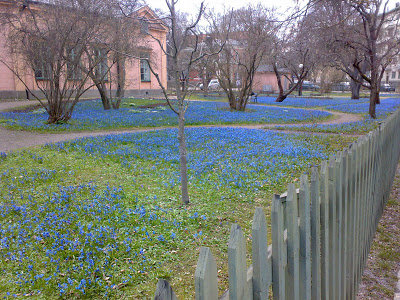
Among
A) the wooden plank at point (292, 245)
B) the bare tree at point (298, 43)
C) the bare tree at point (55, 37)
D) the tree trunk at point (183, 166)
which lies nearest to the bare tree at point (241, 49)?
the bare tree at point (298, 43)

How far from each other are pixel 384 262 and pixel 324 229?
2.26 meters

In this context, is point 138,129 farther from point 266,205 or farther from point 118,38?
point 266,205

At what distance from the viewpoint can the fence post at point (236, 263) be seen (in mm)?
1267

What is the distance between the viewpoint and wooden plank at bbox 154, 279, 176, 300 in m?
1.08

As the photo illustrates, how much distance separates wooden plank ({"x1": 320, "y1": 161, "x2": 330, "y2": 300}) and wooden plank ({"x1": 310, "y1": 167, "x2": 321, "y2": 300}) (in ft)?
0.21

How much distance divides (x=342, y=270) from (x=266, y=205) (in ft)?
8.67

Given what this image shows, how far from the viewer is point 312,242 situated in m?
2.18

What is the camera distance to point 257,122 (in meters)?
17.6

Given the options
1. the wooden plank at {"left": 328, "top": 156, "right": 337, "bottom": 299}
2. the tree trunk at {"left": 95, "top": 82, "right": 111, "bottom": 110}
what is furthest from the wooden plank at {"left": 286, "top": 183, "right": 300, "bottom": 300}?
the tree trunk at {"left": 95, "top": 82, "right": 111, "bottom": 110}

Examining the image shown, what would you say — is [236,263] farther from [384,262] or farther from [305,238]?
[384,262]

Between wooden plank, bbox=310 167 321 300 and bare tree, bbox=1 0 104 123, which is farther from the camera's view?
bare tree, bbox=1 0 104 123

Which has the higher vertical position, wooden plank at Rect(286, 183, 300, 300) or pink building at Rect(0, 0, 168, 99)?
pink building at Rect(0, 0, 168, 99)

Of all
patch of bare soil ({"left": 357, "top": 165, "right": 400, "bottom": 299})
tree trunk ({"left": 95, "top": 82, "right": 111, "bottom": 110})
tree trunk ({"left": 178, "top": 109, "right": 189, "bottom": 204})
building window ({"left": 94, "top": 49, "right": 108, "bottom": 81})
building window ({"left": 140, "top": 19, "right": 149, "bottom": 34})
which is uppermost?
building window ({"left": 94, "top": 49, "right": 108, "bottom": 81})

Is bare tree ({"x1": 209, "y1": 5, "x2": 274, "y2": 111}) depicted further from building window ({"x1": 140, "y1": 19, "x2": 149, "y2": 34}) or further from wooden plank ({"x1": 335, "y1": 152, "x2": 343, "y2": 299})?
wooden plank ({"x1": 335, "y1": 152, "x2": 343, "y2": 299})
